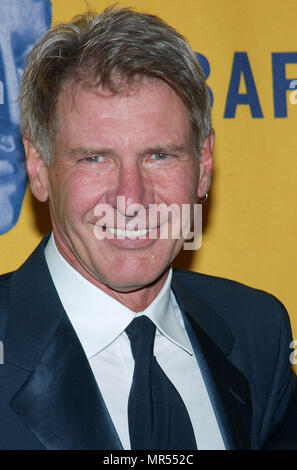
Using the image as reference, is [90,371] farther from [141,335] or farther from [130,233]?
[130,233]

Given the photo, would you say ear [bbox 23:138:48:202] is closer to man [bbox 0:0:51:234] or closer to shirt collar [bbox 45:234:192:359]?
shirt collar [bbox 45:234:192:359]

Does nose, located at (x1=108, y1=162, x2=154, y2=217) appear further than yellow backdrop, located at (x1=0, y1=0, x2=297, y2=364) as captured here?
No

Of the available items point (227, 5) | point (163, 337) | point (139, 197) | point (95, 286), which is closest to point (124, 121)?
point (139, 197)

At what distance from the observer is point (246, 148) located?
214 cm

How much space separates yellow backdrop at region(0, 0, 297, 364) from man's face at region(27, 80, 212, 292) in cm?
77

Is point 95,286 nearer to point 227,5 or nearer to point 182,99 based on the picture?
point 182,99

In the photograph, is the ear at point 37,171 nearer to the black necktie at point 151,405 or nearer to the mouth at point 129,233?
the mouth at point 129,233

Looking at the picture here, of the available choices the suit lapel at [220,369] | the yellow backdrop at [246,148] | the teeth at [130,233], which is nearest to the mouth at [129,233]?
the teeth at [130,233]

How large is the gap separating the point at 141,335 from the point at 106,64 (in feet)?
1.58

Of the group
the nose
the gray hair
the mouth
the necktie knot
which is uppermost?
the gray hair

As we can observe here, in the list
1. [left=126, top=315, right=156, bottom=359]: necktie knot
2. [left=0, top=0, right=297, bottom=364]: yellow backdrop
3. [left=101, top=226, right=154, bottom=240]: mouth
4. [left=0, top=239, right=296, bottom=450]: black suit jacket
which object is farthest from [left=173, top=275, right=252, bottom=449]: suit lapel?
[left=0, top=0, right=297, bottom=364]: yellow backdrop

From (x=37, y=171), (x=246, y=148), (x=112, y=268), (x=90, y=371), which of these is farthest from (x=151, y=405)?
(x=246, y=148)

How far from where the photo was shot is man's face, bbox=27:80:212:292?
1.26 m

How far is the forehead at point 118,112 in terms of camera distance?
4.12 ft
